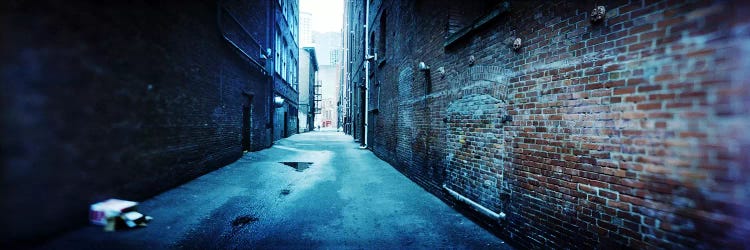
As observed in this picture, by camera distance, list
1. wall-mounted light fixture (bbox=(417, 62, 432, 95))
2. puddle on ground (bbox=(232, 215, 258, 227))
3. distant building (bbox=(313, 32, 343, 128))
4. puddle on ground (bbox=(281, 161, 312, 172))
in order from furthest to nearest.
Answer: distant building (bbox=(313, 32, 343, 128))
puddle on ground (bbox=(281, 161, 312, 172))
wall-mounted light fixture (bbox=(417, 62, 432, 95))
puddle on ground (bbox=(232, 215, 258, 227))

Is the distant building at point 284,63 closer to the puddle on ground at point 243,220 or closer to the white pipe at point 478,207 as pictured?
the puddle on ground at point 243,220

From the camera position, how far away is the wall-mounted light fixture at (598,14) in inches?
97.0

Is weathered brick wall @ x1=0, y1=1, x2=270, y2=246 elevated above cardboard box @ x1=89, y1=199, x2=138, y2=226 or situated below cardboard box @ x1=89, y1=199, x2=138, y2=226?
above

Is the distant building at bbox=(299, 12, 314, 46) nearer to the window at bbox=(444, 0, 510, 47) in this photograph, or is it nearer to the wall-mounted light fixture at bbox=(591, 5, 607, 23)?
the window at bbox=(444, 0, 510, 47)

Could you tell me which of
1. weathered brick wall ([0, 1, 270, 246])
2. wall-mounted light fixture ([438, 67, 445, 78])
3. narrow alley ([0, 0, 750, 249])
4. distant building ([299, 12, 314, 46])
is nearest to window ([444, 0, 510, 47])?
narrow alley ([0, 0, 750, 249])

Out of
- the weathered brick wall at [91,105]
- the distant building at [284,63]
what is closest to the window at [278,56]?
the distant building at [284,63]

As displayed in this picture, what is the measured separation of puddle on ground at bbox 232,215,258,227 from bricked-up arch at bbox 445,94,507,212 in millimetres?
2915

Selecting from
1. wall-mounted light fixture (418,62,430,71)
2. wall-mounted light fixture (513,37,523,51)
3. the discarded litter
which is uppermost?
wall-mounted light fixture (418,62,430,71)

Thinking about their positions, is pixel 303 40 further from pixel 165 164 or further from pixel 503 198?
pixel 503 198

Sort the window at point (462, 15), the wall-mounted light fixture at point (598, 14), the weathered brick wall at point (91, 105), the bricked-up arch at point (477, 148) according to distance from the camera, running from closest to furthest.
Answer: the wall-mounted light fixture at point (598, 14) < the weathered brick wall at point (91, 105) < the bricked-up arch at point (477, 148) < the window at point (462, 15)

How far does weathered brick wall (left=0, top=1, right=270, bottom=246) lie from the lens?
288 cm

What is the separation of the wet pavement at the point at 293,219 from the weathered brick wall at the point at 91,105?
402mm

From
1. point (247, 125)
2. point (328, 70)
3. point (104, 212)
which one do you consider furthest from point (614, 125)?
point (328, 70)

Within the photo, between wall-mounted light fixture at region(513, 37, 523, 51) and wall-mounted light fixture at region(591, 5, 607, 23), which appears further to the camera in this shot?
wall-mounted light fixture at region(513, 37, 523, 51)
